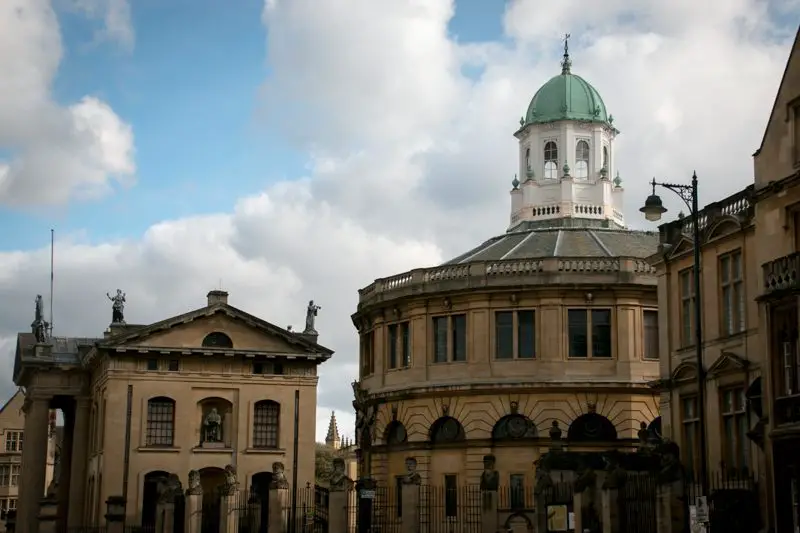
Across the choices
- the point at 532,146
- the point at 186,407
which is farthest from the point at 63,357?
the point at 532,146

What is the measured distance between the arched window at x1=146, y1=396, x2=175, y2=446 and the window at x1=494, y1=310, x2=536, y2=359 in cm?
1552

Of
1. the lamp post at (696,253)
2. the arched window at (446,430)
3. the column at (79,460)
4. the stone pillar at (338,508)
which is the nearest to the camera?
the lamp post at (696,253)

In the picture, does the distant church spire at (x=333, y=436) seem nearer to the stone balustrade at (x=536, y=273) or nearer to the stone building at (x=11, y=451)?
the stone building at (x=11, y=451)

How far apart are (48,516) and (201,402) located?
34.6 ft

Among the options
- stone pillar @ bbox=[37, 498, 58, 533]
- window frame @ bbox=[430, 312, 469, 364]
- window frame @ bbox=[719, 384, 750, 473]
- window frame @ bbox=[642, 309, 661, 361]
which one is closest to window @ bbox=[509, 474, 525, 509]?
window frame @ bbox=[430, 312, 469, 364]

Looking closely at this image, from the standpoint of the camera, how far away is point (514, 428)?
60.9 m

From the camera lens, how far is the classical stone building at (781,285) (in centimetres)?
3353

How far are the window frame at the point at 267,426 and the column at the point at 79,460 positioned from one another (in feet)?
37.1

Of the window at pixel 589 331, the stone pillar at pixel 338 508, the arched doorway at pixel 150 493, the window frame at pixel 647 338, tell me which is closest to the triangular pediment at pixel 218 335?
the arched doorway at pixel 150 493

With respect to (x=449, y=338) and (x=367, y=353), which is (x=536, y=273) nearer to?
(x=449, y=338)

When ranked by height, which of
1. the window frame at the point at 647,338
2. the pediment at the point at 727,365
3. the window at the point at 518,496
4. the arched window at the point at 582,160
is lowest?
the window at the point at 518,496

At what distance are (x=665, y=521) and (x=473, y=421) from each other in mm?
28102

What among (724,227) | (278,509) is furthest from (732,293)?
(278,509)

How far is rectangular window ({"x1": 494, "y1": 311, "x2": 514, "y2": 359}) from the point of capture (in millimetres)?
61312
